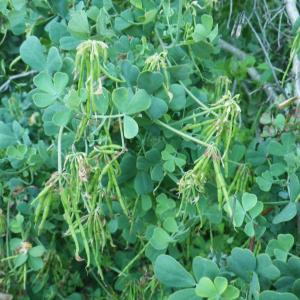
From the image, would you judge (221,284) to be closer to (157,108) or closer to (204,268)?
(204,268)

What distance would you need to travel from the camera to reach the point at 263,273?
73 cm

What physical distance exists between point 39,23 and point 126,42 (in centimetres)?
24

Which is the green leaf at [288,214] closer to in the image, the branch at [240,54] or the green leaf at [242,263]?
the green leaf at [242,263]

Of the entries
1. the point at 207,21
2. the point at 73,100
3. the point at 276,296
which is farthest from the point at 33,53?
the point at 276,296

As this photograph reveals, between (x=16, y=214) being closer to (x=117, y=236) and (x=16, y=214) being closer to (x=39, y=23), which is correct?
(x=117, y=236)

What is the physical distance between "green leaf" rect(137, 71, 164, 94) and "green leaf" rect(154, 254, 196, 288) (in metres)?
0.23

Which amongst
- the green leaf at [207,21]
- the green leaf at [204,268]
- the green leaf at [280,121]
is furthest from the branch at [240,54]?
the green leaf at [204,268]

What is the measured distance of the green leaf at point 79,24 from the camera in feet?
2.70

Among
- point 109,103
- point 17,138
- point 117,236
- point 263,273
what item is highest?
point 109,103

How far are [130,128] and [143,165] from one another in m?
0.14

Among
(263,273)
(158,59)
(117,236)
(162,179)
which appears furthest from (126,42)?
(117,236)

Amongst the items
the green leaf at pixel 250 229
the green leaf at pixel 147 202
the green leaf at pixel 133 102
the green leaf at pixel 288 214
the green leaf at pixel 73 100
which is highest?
the green leaf at pixel 73 100

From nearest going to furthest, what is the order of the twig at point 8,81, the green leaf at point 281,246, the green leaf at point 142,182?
the green leaf at point 281,246, the green leaf at point 142,182, the twig at point 8,81

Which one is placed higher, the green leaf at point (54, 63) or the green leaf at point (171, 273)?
the green leaf at point (54, 63)
